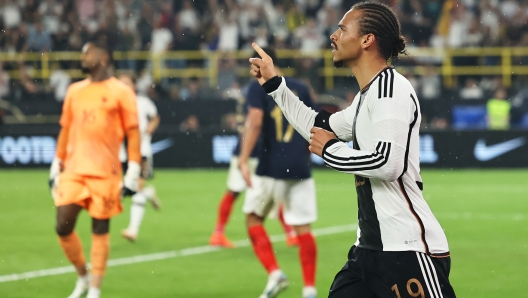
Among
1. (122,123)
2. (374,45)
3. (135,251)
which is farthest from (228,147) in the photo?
(374,45)

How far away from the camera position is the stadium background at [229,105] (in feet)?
37.1

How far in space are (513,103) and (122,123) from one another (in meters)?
16.6

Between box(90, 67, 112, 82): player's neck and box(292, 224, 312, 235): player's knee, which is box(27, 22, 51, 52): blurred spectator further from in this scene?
box(292, 224, 312, 235): player's knee

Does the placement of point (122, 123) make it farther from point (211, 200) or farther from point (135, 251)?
point (211, 200)

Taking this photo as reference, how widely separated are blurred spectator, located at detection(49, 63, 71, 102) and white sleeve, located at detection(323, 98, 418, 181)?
827 inches

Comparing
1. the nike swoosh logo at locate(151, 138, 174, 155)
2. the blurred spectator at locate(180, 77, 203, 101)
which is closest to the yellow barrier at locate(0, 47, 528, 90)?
the blurred spectator at locate(180, 77, 203, 101)

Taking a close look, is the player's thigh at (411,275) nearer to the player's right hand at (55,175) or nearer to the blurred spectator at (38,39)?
the player's right hand at (55,175)

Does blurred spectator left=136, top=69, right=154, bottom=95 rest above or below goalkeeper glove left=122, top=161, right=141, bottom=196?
below

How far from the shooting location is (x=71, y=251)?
7.42 meters

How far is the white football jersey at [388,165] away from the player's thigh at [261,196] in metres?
3.79

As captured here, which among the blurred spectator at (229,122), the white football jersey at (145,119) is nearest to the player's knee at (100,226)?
the white football jersey at (145,119)

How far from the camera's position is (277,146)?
8398mm

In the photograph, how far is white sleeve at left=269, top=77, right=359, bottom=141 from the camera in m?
4.61

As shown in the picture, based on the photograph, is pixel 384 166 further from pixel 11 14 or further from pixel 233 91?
pixel 11 14
